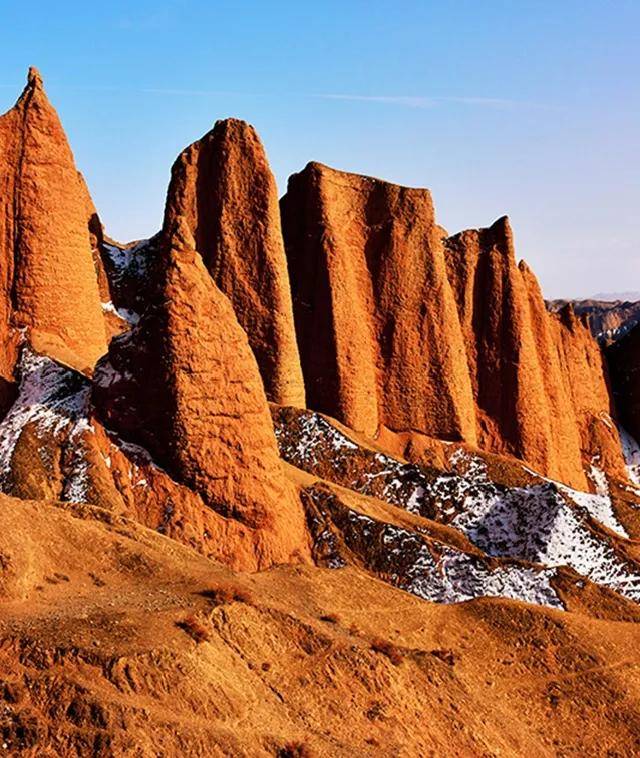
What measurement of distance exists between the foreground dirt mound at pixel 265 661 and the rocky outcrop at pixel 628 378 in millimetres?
36391

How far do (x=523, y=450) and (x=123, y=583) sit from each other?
28.3 meters

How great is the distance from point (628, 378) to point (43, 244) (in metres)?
36.4

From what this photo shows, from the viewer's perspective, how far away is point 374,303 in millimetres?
36312

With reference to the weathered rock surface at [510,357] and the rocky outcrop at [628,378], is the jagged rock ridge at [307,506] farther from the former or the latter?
the rocky outcrop at [628,378]

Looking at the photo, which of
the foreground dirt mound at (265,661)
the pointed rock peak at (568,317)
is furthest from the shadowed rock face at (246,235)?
the pointed rock peak at (568,317)

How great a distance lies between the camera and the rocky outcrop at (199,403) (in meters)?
21.2

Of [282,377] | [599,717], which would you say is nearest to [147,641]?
[599,717]

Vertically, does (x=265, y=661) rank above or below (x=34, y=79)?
below

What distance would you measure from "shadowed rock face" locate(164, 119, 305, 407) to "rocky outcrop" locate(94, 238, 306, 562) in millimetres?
8909

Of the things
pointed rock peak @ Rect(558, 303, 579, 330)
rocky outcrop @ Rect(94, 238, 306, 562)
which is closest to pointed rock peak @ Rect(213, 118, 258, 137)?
rocky outcrop @ Rect(94, 238, 306, 562)

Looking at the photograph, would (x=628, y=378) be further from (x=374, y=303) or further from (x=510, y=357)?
(x=374, y=303)

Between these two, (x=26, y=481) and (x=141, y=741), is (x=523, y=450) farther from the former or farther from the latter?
(x=141, y=741)

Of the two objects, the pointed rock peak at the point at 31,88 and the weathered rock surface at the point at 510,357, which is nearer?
the pointed rock peak at the point at 31,88

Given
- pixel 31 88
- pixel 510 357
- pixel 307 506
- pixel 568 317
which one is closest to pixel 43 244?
pixel 31 88
